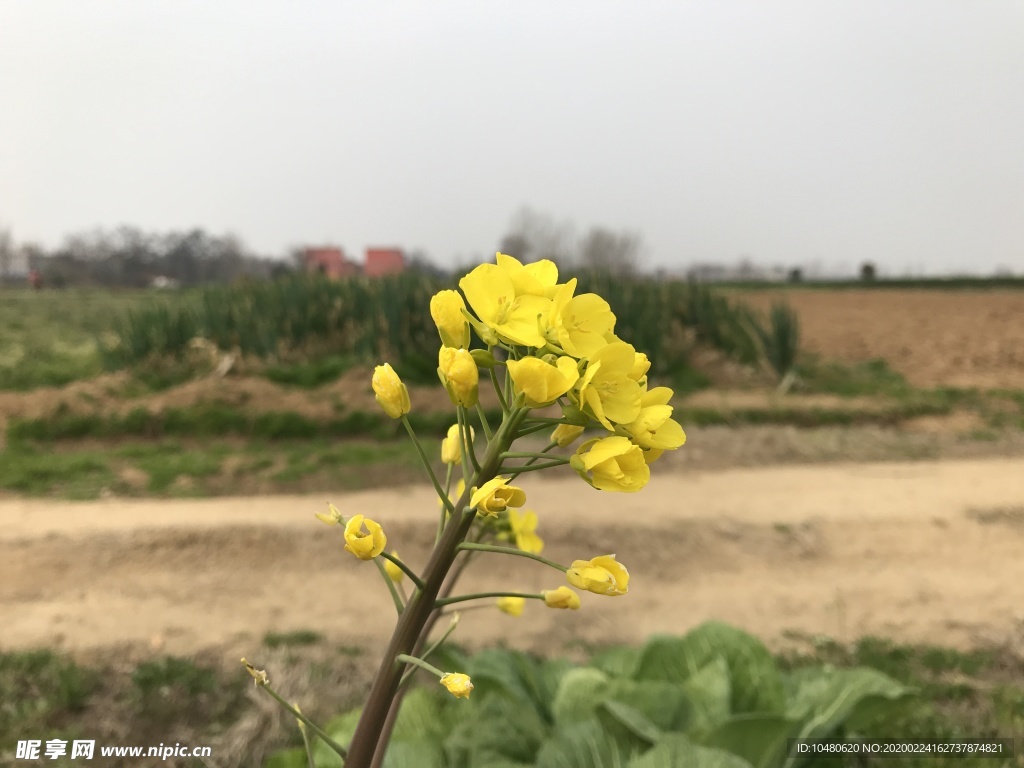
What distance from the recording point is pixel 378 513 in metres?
4.27

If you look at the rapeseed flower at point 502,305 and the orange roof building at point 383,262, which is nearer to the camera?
the rapeseed flower at point 502,305

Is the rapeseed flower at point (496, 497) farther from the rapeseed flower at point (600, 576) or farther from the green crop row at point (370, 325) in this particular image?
the green crop row at point (370, 325)

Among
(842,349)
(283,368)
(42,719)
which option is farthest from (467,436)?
(842,349)

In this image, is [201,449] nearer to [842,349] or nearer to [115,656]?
[115,656]

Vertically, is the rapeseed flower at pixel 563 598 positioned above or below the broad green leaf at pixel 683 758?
above

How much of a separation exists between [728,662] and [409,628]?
55.3 inches

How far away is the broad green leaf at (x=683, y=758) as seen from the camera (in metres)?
1.29

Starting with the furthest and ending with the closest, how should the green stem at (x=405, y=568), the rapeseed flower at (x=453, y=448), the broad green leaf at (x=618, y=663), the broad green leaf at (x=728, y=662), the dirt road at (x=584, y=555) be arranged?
the dirt road at (x=584, y=555), the broad green leaf at (x=618, y=663), the broad green leaf at (x=728, y=662), the rapeseed flower at (x=453, y=448), the green stem at (x=405, y=568)

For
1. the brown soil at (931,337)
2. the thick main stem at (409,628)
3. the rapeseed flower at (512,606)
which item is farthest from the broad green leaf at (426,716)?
the brown soil at (931,337)

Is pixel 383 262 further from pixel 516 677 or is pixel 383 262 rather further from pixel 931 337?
pixel 931 337

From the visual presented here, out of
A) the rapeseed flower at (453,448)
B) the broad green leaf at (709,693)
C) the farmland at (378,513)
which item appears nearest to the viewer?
the rapeseed flower at (453,448)

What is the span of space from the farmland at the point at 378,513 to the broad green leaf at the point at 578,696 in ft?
3.47

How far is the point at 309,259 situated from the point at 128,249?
168 inches

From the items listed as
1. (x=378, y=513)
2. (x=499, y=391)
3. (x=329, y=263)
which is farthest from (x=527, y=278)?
(x=329, y=263)
